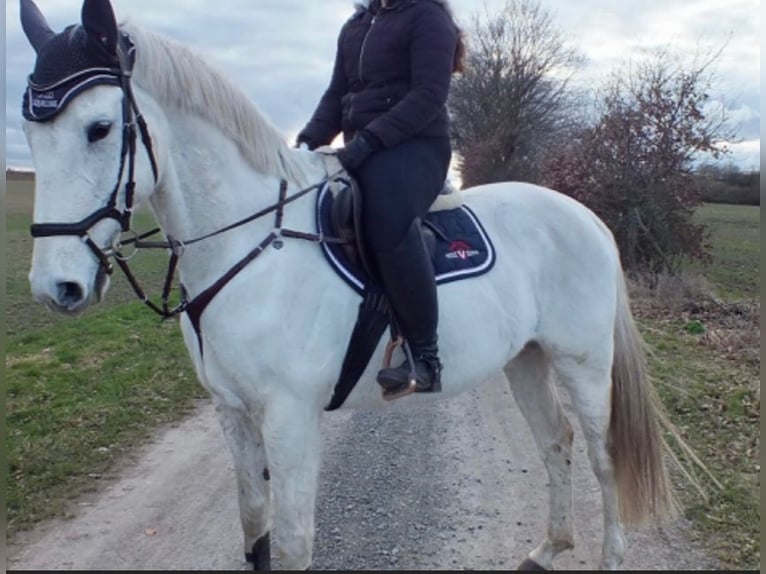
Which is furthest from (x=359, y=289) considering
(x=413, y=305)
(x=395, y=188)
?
(x=395, y=188)

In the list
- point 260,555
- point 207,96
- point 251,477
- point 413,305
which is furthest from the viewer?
point 260,555

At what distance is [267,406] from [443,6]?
195 cm

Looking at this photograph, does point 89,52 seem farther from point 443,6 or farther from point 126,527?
point 126,527

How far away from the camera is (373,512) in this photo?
4.40 meters

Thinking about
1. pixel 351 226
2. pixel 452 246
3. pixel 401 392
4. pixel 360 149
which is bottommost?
pixel 401 392

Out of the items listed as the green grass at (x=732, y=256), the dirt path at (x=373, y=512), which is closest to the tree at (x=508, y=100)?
the green grass at (x=732, y=256)

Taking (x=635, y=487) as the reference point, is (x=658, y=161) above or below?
above

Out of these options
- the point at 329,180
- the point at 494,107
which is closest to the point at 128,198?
the point at 329,180

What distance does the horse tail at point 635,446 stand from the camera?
382 centimetres

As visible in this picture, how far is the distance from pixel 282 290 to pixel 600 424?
2001 millimetres

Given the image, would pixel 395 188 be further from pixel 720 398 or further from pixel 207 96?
pixel 720 398

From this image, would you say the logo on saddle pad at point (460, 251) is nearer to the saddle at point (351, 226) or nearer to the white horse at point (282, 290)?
the white horse at point (282, 290)

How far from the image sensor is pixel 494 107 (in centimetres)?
3359

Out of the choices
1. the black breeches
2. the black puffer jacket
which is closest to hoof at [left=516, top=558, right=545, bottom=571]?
the black breeches
